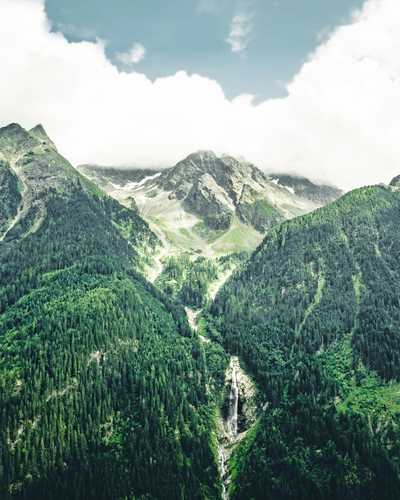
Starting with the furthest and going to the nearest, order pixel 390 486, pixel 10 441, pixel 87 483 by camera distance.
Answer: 1. pixel 10 441
2. pixel 87 483
3. pixel 390 486

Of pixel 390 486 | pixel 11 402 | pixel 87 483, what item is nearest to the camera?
pixel 390 486

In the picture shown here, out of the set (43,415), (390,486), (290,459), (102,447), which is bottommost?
(390,486)

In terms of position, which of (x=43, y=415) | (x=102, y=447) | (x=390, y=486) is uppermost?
(x=43, y=415)

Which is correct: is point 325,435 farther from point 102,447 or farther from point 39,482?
point 39,482

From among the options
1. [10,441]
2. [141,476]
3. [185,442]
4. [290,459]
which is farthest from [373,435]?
[10,441]

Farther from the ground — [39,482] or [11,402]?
[11,402]

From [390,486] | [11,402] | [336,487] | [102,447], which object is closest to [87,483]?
[102,447]

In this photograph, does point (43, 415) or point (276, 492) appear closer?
point (276, 492)

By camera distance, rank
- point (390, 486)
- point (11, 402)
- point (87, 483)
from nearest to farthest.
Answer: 1. point (390, 486)
2. point (87, 483)
3. point (11, 402)

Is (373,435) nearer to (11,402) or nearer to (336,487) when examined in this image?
(336,487)
